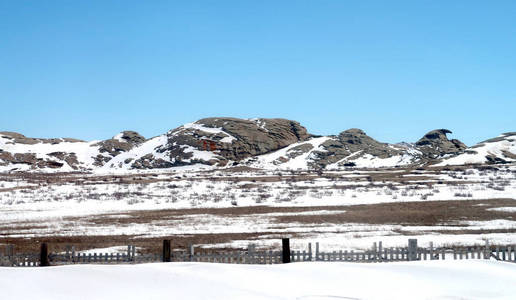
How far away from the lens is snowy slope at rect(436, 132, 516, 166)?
340ft

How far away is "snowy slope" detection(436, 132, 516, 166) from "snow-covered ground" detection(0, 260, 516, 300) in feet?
322

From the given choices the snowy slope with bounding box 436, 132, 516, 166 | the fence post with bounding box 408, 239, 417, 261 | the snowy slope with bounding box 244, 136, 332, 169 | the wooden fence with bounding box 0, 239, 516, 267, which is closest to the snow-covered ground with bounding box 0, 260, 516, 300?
the fence post with bounding box 408, 239, 417, 261

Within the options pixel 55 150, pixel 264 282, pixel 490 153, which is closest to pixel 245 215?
pixel 264 282

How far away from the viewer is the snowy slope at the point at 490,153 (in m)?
104

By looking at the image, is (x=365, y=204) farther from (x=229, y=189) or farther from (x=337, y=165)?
(x=337, y=165)

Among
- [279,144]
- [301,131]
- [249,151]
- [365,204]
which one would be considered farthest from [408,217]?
[301,131]

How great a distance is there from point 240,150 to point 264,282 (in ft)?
417

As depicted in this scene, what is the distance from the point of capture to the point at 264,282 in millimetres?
9625

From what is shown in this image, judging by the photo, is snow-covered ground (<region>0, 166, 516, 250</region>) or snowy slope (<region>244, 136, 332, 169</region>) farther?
snowy slope (<region>244, 136, 332, 169</region>)

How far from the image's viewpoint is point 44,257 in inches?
608

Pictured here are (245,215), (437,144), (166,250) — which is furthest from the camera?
(437,144)

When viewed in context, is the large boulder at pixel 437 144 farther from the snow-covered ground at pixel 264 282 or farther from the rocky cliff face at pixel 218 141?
Result: the snow-covered ground at pixel 264 282

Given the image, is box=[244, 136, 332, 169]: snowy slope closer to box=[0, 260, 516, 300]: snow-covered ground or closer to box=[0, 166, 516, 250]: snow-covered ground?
box=[0, 166, 516, 250]: snow-covered ground

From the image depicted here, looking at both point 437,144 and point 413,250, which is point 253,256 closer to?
point 413,250
